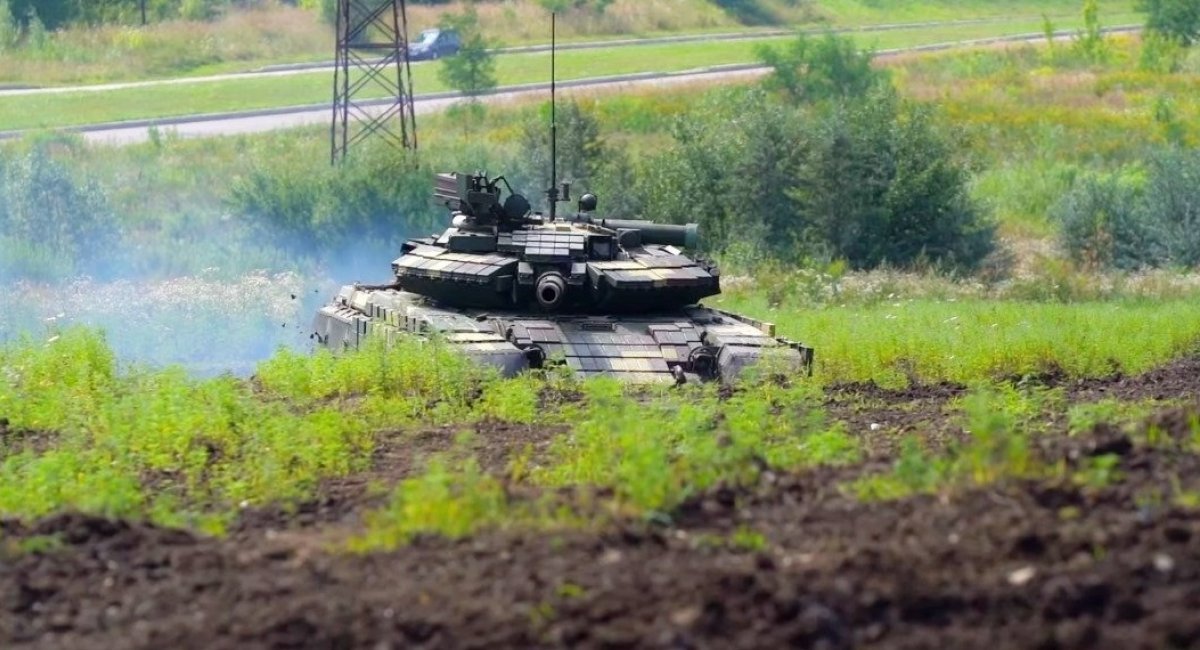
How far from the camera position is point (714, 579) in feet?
25.0

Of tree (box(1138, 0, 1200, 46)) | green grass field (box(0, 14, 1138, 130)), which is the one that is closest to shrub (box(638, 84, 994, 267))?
green grass field (box(0, 14, 1138, 130))

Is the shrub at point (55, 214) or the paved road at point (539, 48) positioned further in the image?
the paved road at point (539, 48)

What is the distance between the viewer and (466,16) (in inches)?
1838

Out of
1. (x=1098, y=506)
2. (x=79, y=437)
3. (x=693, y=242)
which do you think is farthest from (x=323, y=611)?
(x=693, y=242)

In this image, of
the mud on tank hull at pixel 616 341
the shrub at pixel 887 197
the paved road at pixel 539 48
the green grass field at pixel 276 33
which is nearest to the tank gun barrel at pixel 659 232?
the mud on tank hull at pixel 616 341

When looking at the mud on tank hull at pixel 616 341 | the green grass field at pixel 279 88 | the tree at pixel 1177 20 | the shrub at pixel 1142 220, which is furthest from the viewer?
the tree at pixel 1177 20

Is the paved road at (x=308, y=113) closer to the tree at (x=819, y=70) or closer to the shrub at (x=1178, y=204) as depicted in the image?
the tree at (x=819, y=70)

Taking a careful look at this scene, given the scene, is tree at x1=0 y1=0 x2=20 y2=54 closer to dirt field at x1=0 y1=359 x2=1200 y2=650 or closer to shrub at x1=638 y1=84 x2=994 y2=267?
shrub at x1=638 y1=84 x2=994 y2=267

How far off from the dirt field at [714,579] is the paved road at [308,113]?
29.5 m

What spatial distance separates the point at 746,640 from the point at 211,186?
2920cm

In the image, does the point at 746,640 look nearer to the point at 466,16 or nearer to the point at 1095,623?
the point at 1095,623

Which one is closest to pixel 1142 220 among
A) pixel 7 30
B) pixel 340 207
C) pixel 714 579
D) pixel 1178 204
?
pixel 1178 204

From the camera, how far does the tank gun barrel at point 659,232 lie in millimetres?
19172

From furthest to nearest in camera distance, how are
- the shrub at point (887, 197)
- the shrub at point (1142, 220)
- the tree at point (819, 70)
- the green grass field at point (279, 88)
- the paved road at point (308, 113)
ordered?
the tree at point (819, 70), the green grass field at point (279, 88), the paved road at point (308, 113), the shrub at point (887, 197), the shrub at point (1142, 220)
